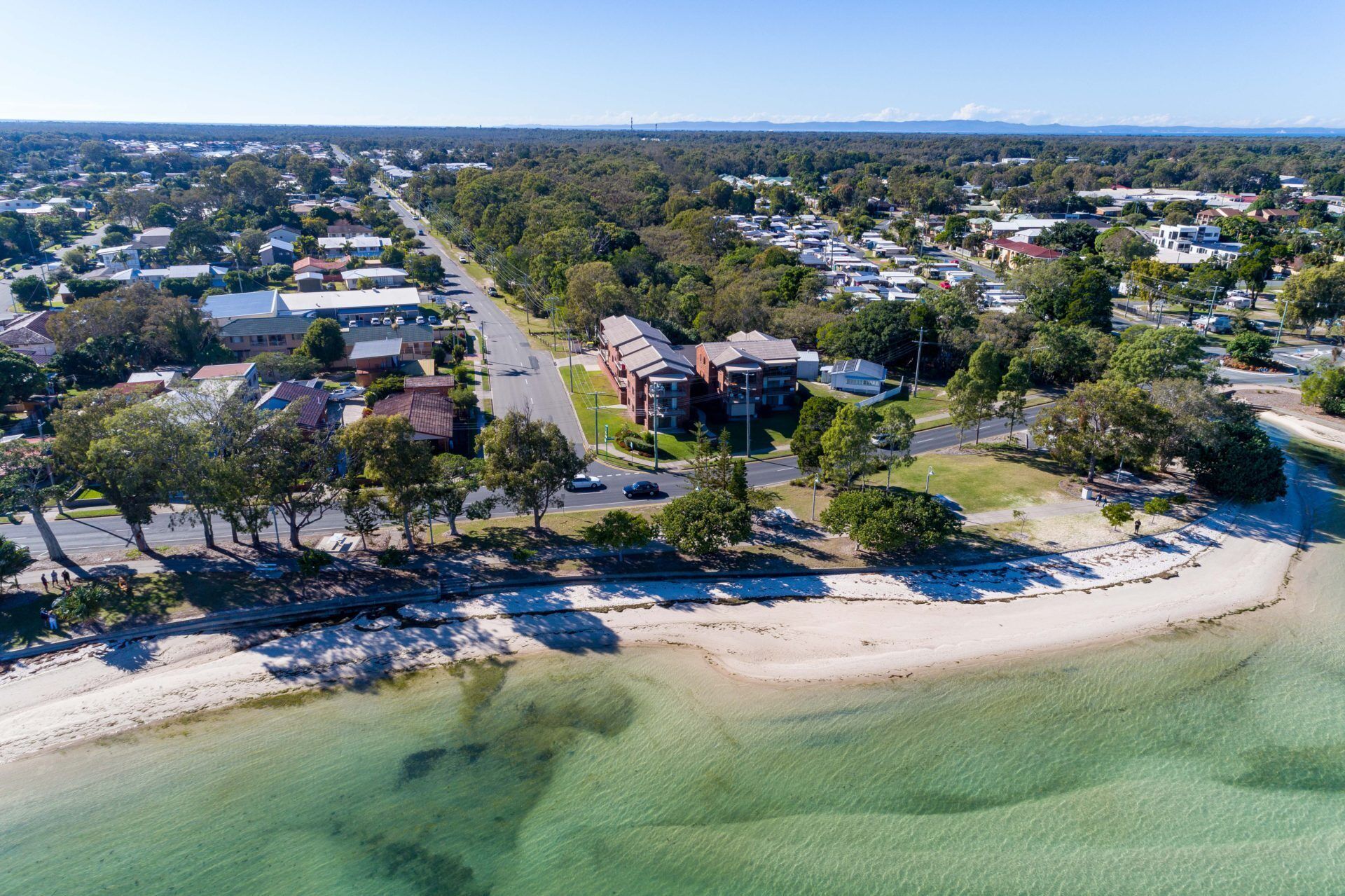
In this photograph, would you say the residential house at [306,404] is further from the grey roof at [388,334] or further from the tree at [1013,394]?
the tree at [1013,394]

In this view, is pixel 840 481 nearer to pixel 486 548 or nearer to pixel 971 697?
pixel 971 697

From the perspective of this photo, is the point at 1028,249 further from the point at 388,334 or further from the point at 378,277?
the point at 378,277

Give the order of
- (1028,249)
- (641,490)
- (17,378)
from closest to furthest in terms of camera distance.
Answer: (641,490) → (17,378) → (1028,249)

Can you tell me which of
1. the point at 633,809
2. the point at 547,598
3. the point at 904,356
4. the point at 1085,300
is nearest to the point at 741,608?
the point at 547,598

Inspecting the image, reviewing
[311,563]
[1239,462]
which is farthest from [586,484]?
[1239,462]

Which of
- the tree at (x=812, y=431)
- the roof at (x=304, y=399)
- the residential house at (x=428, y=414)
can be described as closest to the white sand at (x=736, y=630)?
the tree at (x=812, y=431)

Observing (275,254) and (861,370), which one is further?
(275,254)
